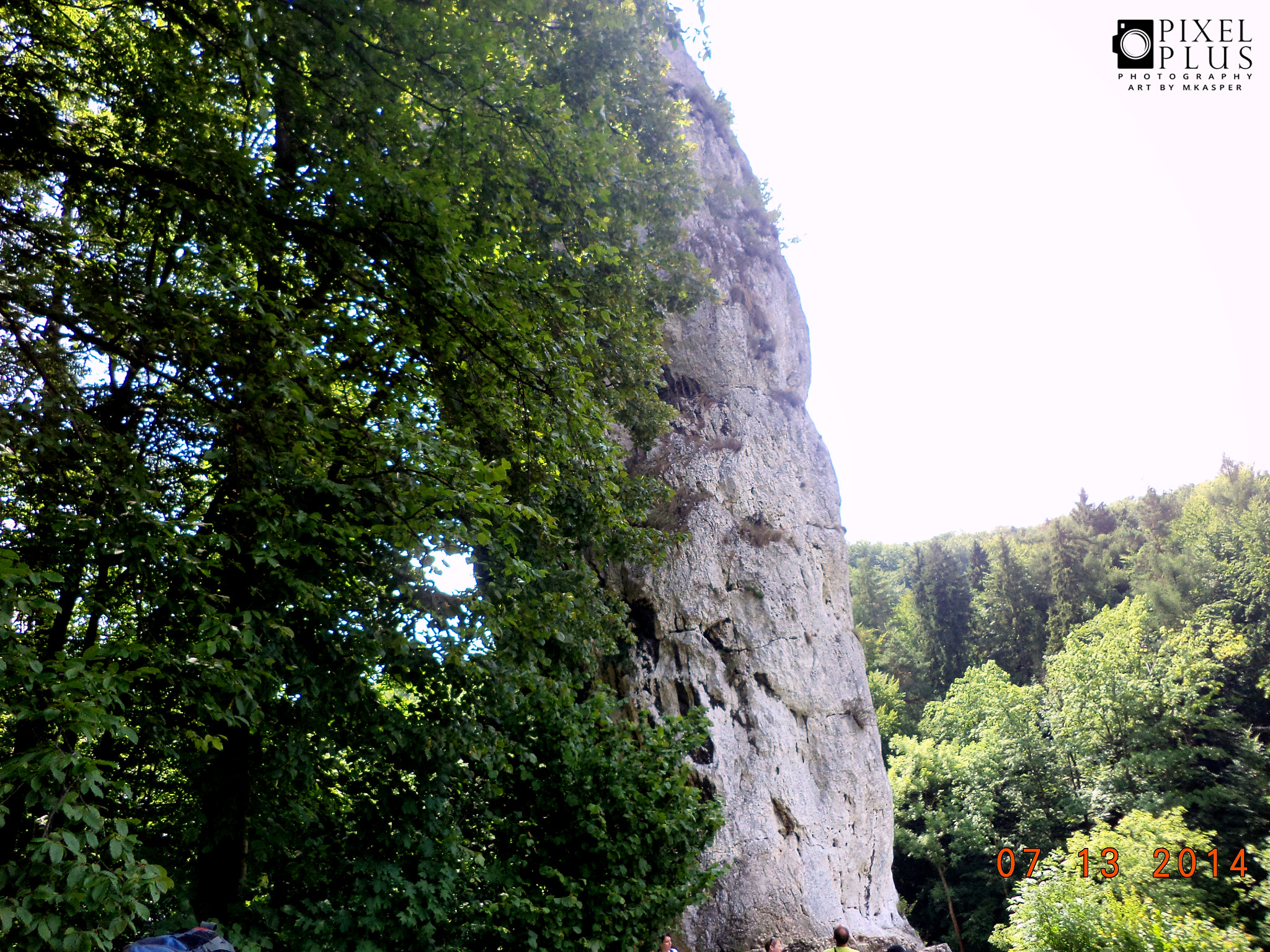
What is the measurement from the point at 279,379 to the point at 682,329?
10209mm

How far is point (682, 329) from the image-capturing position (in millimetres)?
14180

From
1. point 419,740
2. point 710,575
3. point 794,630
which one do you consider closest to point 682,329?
point 710,575

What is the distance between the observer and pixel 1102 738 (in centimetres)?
2714

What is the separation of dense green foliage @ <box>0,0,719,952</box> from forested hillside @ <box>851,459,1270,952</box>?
14.5m

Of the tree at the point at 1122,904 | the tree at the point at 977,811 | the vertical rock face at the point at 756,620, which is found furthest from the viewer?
the tree at the point at 977,811

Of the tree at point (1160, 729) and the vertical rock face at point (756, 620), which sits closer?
the vertical rock face at point (756, 620)

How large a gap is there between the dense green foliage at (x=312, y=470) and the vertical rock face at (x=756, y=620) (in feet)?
10.9

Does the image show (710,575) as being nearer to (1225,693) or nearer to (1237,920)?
(1237,920)

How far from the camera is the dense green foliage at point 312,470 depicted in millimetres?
4836

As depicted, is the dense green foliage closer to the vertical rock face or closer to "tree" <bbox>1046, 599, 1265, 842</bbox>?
the vertical rock face

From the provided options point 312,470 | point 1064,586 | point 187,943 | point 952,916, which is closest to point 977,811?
point 952,916

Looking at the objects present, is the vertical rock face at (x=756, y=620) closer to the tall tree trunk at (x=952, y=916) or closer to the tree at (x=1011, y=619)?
the tall tree trunk at (x=952, y=916)
